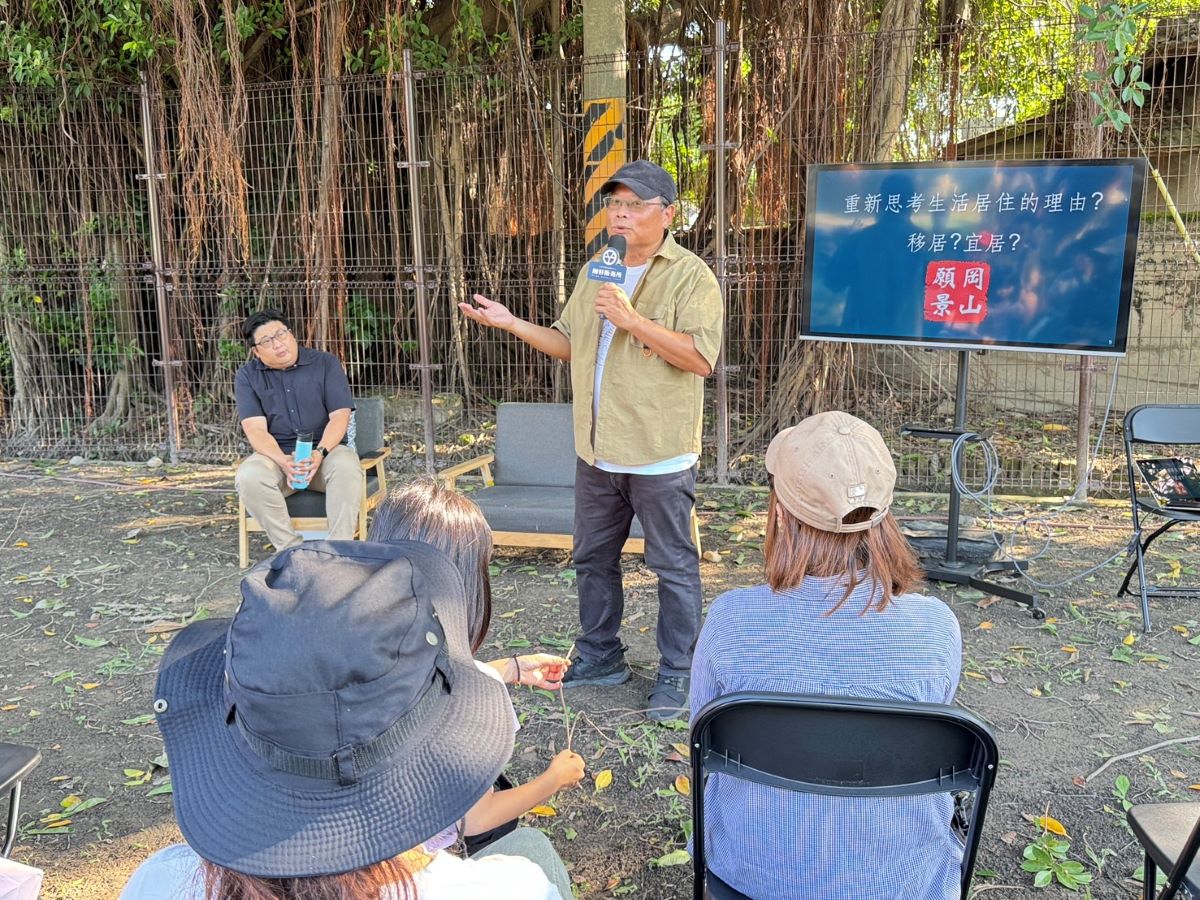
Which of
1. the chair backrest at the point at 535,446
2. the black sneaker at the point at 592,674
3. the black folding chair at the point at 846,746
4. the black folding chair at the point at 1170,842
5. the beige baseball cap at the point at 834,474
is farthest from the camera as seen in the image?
the chair backrest at the point at 535,446

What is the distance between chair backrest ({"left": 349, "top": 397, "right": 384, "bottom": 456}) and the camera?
556 cm

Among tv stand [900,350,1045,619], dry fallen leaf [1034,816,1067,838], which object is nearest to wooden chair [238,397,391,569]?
tv stand [900,350,1045,619]

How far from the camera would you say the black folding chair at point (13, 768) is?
1.94 meters

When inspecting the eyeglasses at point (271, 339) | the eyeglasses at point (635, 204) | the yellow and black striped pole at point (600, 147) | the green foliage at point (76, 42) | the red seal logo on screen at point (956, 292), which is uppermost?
the green foliage at point (76, 42)

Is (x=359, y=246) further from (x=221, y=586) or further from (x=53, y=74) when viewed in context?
(x=221, y=586)

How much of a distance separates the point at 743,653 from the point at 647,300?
5.73 ft

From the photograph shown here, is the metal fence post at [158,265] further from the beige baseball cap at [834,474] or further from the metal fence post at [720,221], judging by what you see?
the beige baseball cap at [834,474]

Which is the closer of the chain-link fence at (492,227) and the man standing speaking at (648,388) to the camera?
the man standing speaking at (648,388)

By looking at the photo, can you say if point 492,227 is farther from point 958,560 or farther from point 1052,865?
point 1052,865

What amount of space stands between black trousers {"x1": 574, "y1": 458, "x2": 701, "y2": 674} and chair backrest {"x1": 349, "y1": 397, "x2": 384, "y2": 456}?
8.21ft

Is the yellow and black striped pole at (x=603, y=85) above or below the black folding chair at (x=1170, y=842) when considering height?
above

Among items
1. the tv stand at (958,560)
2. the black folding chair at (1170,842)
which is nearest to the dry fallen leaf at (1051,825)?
the black folding chair at (1170,842)

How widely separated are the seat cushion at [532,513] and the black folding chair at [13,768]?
271cm

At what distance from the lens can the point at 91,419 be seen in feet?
26.3
